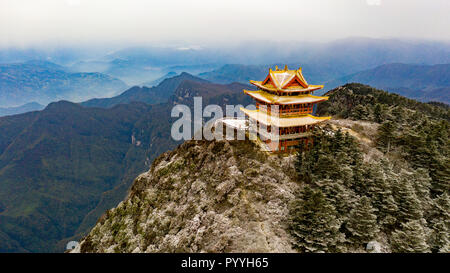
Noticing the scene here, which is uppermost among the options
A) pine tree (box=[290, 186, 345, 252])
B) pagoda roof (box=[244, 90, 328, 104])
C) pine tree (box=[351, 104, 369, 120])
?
pagoda roof (box=[244, 90, 328, 104])

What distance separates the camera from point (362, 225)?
100 ft

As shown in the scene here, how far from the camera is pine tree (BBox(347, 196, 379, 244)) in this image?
3052 cm

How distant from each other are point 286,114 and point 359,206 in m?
20.6

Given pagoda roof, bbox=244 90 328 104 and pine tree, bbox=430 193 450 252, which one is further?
pagoda roof, bbox=244 90 328 104

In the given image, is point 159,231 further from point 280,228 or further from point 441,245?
point 441,245

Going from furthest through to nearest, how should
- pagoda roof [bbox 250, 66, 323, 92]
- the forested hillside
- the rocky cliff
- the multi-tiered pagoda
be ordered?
pagoda roof [bbox 250, 66, 323, 92] < the multi-tiered pagoda < the rocky cliff < the forested hillside

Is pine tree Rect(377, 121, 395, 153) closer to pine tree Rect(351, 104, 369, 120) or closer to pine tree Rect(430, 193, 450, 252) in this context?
pine tree Rect(430, 193, 450, 252)

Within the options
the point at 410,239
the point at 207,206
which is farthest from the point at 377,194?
the point at 207,206

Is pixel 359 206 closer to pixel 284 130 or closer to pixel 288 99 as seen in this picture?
pixel 284 130

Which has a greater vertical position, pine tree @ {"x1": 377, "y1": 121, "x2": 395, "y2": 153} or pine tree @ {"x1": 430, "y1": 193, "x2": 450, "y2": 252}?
pine tree @ {"x1": 377, "y1": 121, "x2": 395, "y2": 153}

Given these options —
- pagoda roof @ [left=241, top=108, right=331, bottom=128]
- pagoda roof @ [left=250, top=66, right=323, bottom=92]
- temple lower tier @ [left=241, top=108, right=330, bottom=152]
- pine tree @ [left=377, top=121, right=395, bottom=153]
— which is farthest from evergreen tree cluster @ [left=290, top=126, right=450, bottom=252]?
pagoda roof @ [left=250, top=66, right=323, bottom=92]

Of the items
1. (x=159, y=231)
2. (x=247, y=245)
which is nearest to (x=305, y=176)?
(x=247, y=245)

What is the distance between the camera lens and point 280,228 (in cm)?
3084
